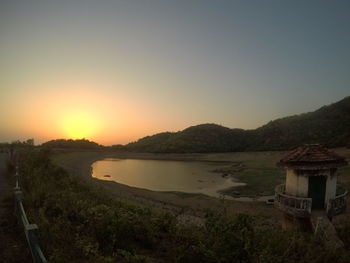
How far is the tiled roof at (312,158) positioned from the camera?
42.9 feet

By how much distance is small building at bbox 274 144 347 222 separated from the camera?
12984 millimetres

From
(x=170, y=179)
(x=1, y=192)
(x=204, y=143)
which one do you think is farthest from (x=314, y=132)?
(x=1, y=192)

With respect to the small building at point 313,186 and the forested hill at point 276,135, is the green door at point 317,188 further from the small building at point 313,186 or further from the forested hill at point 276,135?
the forested hill at point 276,135

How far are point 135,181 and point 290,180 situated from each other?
102 feet

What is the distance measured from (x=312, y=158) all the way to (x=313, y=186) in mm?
1221

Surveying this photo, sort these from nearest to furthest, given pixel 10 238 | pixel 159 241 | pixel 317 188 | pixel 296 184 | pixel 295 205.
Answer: pixel 10 238
pixel 159 241
pixel 295 205
pixel 317 188
pixel 296 184

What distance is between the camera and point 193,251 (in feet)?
21.8

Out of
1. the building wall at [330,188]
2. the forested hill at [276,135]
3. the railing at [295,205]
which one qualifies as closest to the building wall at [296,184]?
the railing at [295,205]

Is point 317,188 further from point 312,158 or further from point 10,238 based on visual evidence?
point 10,238

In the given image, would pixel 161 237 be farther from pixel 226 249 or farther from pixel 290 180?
pixel 290 180

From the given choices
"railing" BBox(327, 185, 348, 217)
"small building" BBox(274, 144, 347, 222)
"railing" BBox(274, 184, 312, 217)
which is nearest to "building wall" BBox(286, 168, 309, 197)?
"small building" BBox(274, 144, 347, 222)

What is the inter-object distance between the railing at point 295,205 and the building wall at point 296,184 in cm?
34

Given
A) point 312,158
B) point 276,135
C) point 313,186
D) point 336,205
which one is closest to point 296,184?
point 313,186

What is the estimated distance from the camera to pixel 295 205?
43.1ft
